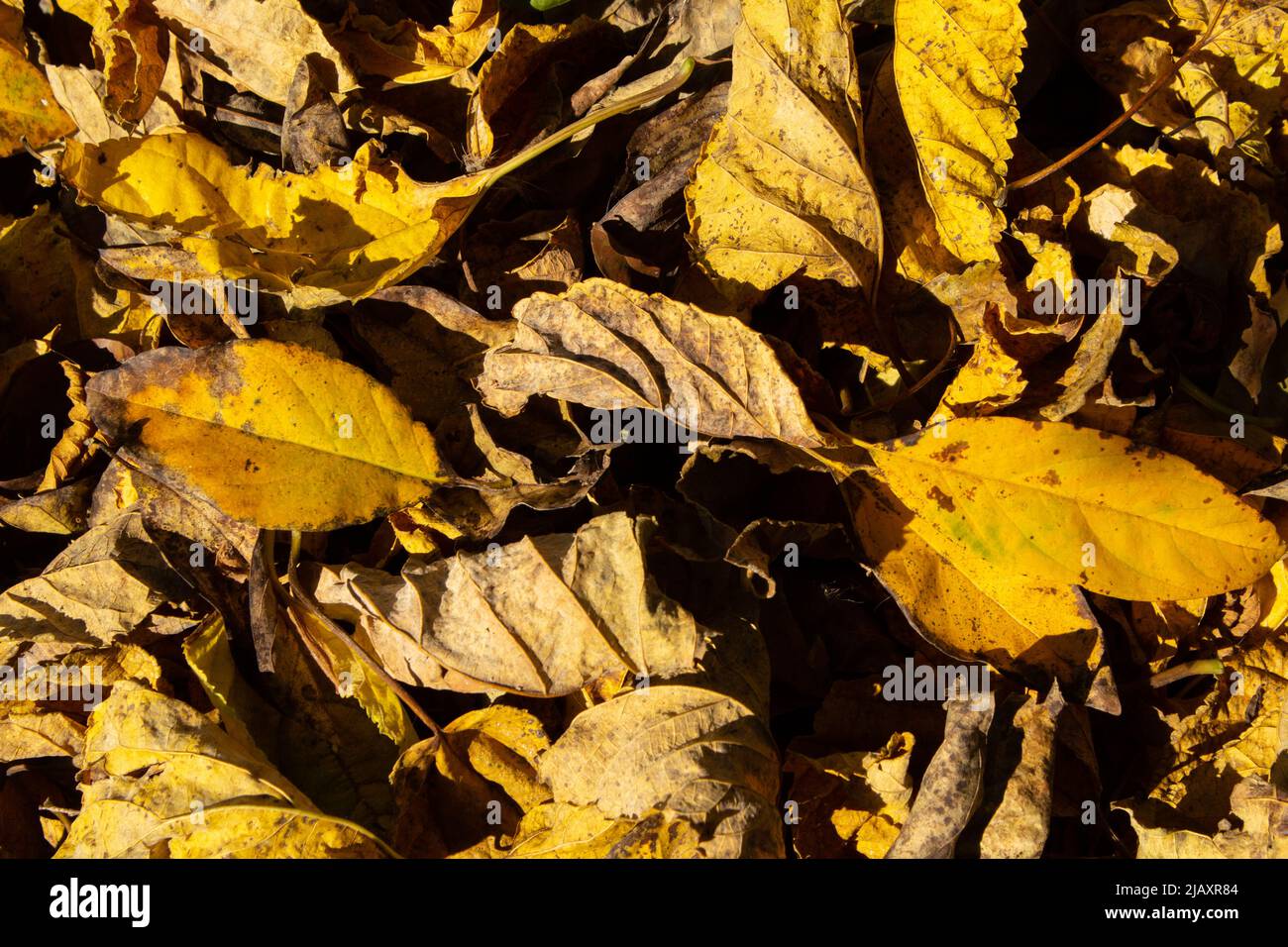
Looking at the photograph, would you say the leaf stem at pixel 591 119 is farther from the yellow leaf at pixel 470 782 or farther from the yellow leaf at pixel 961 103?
the yellow leaf at pixel 470 782

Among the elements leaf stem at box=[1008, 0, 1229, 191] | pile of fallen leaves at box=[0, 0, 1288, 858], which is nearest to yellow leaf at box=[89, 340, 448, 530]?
pile of fallen leaves at box=[0, 0, 1288, 858]

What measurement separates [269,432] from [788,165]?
923 millimetres

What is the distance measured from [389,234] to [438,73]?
0.33 m

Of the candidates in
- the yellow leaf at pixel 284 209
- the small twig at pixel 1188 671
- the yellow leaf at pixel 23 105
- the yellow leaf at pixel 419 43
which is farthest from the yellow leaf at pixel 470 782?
the yellow leaf at pixel 23 105

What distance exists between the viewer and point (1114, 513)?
1.59m

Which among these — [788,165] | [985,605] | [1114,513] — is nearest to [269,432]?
[788,165]

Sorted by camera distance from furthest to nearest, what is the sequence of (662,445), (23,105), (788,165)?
(23,105) < (662,445) < (788,165)

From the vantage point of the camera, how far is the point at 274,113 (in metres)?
1.94

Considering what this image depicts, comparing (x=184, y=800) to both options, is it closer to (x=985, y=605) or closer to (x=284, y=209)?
(x=284, y=209)
